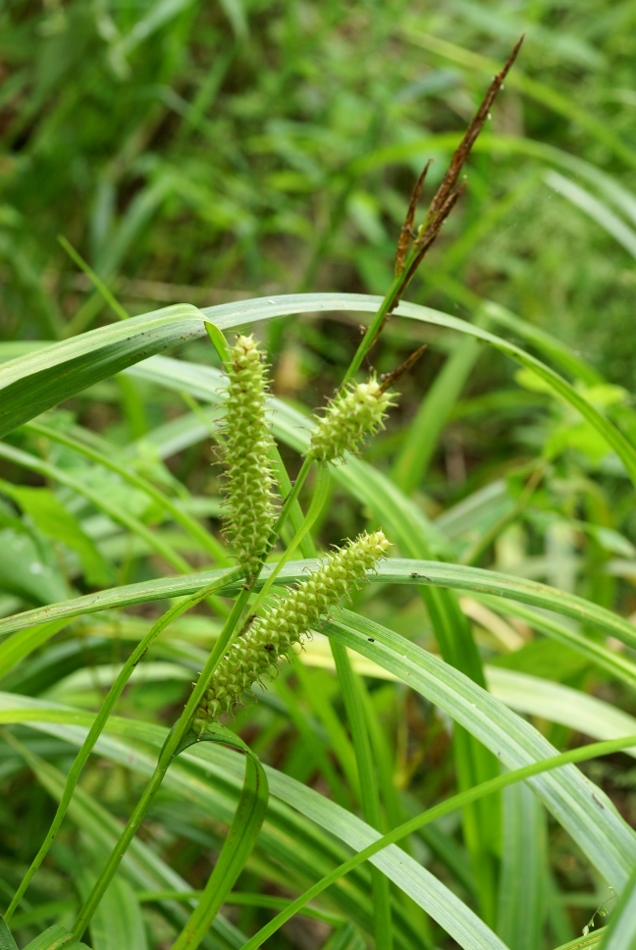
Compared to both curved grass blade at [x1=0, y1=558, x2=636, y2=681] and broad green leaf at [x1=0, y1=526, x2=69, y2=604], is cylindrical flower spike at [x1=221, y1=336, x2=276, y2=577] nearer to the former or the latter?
curved grass blade at [x1=0, y1=558, x2=636, y2=681]

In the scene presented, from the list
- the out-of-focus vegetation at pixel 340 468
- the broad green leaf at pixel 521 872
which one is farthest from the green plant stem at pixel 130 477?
the broad green leaf at pixel 521 872

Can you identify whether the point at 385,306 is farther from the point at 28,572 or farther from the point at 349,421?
the point at 28,572

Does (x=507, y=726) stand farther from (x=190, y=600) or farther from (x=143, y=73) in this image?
(x=143, y=73)

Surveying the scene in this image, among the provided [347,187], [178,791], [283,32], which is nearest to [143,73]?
[283,32]

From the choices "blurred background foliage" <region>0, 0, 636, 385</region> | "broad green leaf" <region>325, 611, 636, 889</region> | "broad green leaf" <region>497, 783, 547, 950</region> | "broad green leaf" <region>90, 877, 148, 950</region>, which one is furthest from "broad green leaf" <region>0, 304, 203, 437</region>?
"blurred background foliage" <region>0, 0, 636, 385</region>

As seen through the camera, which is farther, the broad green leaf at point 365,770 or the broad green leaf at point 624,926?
the broad green leaf at point 365,770

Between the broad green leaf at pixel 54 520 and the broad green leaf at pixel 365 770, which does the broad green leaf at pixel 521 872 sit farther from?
the broad green leaf at pixel 54 520
